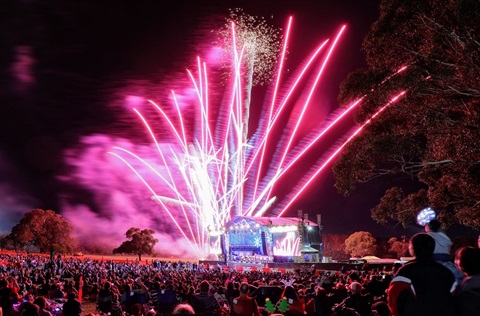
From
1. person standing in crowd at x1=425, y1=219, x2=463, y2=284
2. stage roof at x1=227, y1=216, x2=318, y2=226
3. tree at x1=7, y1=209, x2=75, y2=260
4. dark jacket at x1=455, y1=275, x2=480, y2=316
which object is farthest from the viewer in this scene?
tree at x1=7, y1=209, x2=75, y2=260

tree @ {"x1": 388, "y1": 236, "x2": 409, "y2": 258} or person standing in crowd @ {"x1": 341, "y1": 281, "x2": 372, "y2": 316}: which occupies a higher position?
tree @ {"x1": 388, "y1": 236, "x2": 409, "y2": 258}

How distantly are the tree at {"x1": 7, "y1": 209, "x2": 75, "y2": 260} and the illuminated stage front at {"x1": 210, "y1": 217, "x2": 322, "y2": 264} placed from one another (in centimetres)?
2696

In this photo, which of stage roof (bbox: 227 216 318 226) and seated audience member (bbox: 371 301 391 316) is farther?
stage roof (bbox: 227 216 318 226)

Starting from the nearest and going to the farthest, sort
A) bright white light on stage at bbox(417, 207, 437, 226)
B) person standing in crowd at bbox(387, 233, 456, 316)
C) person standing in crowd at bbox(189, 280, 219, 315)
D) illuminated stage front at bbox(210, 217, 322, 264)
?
person standing in crowd at bbox(387, 233, 456, 316) < person standing in crowd at bbox(189, 280, 219, 315) < bright white light on stage at bbox(417, 207, 437, 226) < illuminated stage front at bbox(210, 217, 322, 264)

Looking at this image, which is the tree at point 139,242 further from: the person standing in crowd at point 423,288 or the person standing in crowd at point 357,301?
the person standing in crowd at point 423,288

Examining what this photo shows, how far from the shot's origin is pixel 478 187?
15984mm

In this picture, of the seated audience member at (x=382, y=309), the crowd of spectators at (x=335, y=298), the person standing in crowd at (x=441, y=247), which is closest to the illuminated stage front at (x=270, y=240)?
the crowd of spectators at (x=335, y=298)

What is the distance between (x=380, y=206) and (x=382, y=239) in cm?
7221

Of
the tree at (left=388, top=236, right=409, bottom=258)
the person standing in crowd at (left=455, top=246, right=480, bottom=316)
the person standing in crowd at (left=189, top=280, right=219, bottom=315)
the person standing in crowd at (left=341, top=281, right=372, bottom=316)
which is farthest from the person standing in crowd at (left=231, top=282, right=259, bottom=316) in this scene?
the tree at (left=388, top=236, right=409, bottom=258)

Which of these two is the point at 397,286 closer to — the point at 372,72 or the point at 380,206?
the point at 372,72

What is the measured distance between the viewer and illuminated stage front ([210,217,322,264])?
58278 millimetres

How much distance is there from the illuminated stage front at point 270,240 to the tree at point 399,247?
2126cm

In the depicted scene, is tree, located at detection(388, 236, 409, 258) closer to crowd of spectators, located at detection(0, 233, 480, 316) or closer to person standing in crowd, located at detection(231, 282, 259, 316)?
crowd of spectators, located at detection(0, 233, 480, 316)

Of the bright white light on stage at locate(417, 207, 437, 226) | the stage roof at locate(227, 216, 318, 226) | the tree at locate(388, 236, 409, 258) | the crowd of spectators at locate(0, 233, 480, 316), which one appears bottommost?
the crowd of spectators at locate(0, 233, 480, 316)
